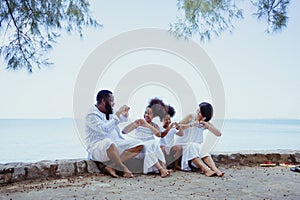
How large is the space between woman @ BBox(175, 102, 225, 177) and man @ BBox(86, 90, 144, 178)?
0.49 m

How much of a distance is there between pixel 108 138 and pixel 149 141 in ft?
1.42

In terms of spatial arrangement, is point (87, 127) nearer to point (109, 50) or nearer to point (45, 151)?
point (109, 50)

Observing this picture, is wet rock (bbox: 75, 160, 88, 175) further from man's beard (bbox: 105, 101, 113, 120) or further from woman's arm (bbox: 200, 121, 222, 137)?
woman's arm (bbox: 200, 121, 222, 137)

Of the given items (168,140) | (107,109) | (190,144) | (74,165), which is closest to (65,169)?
(74,165)

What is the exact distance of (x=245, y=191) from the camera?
92.7 inches

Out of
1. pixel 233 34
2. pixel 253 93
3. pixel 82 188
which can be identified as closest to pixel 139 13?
pixel 233 34

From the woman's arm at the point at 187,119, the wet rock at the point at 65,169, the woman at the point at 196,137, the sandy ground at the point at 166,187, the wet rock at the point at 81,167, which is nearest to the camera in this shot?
the sandy ground at the point at 166,187

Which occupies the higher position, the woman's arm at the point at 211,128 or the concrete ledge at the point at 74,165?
the woman's arm at the point at 211,128

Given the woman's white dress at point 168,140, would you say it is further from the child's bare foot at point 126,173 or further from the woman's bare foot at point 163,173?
the child's bare foot at point 126,173

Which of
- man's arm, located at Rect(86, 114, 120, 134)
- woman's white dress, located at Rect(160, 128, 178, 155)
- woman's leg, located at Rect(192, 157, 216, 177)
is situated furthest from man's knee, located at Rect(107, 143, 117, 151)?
woman's leg, located at Rect(192, 157, 216, 177)

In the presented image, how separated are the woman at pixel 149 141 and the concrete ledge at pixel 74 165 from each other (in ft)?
0.56

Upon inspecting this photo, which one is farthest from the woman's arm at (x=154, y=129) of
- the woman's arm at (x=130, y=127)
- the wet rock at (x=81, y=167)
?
the wet rock at (x=81, y=167)

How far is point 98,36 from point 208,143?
1750 millimetres

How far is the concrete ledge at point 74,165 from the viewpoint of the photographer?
2.66 meters
